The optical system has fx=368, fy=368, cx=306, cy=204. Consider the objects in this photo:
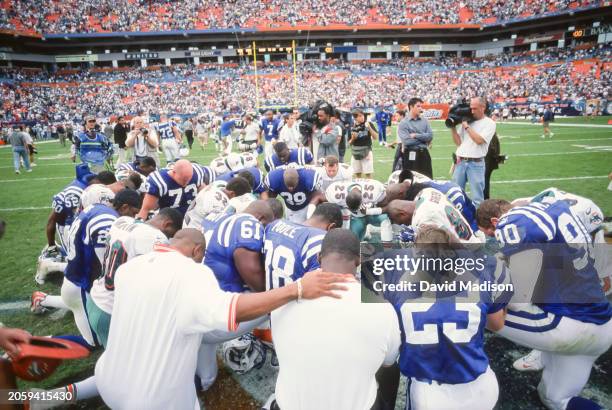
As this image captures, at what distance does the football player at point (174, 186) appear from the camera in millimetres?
4875

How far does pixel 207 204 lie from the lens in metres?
4.52

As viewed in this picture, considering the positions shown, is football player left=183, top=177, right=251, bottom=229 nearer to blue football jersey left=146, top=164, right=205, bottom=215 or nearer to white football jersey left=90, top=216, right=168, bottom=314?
blue football jersey left=146, top=164, right=205, bottom=215

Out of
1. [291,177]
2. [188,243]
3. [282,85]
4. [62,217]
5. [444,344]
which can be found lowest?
[62,217]

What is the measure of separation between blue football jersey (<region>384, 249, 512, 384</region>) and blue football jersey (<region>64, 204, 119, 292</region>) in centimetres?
260

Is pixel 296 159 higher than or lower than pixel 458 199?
higher

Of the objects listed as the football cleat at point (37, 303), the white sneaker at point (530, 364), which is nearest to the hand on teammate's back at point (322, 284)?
the white sneaker at point (530, 364)

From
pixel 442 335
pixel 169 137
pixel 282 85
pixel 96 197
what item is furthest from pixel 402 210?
pixel 282 85

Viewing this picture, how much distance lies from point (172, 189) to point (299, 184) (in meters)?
1.79

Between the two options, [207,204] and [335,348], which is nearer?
[335,348]

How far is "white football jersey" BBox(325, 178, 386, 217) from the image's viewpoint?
Result: 4941 mm

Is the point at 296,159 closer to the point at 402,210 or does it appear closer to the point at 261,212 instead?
the point at 402,210

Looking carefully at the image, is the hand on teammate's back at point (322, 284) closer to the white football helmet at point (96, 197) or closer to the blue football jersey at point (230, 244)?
the blue football jersey at point (230, 244)

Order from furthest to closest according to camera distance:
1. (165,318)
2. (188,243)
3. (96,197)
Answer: (96,197) < (188,243) < (165,318)

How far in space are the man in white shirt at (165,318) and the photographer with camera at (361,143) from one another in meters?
6.78
